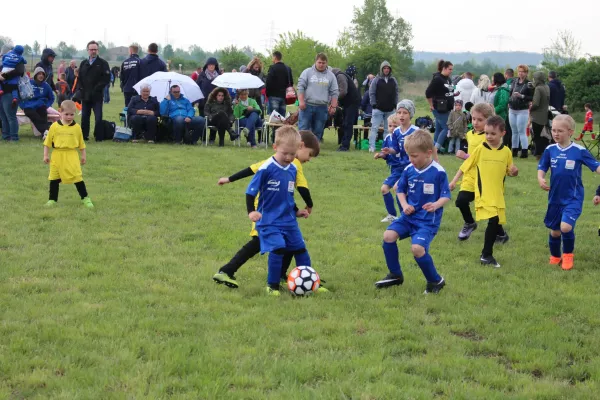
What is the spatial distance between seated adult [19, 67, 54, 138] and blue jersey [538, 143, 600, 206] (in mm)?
12306

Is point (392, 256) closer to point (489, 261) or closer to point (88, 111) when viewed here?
point (489, 261)

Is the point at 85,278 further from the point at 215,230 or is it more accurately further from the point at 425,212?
the point at 425,212

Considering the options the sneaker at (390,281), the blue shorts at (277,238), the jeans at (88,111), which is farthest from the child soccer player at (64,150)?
the jeans at (88,111)

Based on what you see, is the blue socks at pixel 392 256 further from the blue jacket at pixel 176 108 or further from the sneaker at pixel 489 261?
the blue jacket at pixel 176 108

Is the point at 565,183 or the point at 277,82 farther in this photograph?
the point at 277,82

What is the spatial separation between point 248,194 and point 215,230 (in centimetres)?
283

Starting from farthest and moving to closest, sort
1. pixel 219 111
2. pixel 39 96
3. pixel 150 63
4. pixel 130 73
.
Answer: pixel 150 63 → pixel 130 73 → pixel 219 111 → pixel 39 96

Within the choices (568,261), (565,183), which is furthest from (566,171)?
(568,261)

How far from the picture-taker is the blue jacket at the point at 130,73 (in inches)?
716

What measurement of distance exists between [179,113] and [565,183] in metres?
11.2

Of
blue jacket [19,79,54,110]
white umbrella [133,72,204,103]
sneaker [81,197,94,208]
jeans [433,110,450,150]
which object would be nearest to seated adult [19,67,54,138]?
blue jacket [19,79,54,110]

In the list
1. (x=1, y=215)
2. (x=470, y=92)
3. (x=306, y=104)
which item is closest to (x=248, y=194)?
(x=1, y=215)

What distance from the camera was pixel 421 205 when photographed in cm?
673

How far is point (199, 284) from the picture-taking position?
22.0 feet
